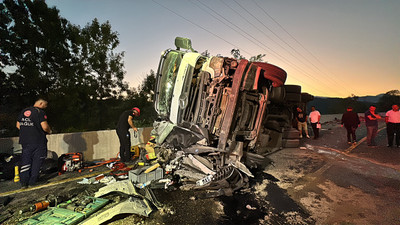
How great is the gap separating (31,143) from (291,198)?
14.9ft

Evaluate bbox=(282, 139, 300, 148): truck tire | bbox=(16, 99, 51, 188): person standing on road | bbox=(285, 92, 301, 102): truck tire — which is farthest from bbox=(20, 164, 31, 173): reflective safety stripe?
bbox=(285, 92, 301, 102): truck tire

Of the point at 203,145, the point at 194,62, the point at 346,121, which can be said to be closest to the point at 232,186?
the point at 203,145

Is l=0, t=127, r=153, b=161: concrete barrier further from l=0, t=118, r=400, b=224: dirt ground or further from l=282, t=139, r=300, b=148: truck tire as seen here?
l=282, t=139, r=300, b=148: truck tire

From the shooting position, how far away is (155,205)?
2500 mm

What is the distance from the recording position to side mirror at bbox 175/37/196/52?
4332 millimetres

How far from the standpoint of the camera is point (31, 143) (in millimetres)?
3344

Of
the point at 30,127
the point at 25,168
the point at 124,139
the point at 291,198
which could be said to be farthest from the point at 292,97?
the point at 25,168

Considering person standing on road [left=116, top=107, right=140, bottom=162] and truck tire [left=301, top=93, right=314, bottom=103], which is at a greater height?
truck tire [left=301, top=93, right=314, bottom=103]

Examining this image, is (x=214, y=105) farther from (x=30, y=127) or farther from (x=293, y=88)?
(x=293, y=88)

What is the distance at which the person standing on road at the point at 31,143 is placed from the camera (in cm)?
332

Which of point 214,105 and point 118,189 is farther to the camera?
point 214,105

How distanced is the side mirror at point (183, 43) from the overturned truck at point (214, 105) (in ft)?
0.10

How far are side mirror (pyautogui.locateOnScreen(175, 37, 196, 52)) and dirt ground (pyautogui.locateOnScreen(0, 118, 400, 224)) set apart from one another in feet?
10.3

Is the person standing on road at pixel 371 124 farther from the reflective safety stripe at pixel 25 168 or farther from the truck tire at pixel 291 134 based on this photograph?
the reflective safety stripe at pixel 25 168
